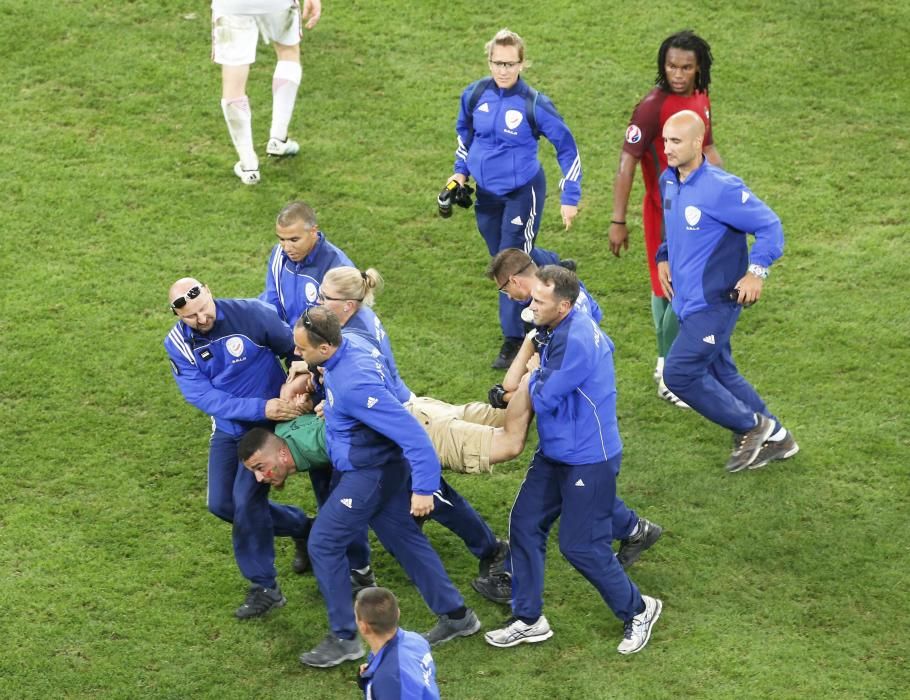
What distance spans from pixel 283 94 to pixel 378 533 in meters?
5.37

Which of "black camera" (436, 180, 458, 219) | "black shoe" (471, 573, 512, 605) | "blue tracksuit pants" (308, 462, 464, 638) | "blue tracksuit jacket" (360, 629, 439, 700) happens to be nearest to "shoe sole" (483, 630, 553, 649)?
"blue tracksuit pants" (308, 462, 464, 638)

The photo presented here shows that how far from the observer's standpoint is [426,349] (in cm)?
959

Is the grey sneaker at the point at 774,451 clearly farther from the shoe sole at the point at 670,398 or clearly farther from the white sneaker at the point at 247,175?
the white sneaker at the point at 247,175

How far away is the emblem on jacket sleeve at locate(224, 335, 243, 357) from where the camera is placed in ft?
23.2

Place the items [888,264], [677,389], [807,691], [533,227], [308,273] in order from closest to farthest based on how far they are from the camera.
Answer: [807,691], [308,273], [677,389], [533,227], [888,264]

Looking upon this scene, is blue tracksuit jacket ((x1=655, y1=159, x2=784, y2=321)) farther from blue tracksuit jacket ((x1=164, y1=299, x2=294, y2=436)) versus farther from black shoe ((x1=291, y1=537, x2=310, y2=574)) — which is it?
black shoe ((x1=291, y1=537, x2=310, y2=574))

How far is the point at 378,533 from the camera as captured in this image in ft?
22.9

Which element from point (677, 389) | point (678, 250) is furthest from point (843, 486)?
point (678, 250)

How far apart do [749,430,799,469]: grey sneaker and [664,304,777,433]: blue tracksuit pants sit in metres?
0.15

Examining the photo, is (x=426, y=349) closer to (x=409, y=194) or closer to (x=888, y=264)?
(x=409, y=194)

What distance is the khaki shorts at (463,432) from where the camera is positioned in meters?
7.12

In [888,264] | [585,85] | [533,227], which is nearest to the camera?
[533,227]

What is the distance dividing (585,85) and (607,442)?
6.37m

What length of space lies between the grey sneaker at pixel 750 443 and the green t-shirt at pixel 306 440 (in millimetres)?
2705
